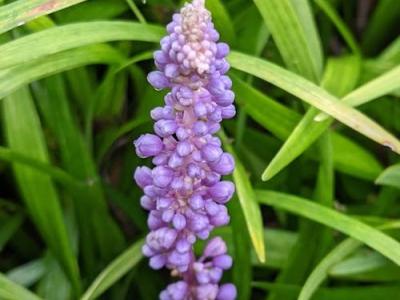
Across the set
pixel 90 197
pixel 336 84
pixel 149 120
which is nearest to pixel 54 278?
pixel 90 197

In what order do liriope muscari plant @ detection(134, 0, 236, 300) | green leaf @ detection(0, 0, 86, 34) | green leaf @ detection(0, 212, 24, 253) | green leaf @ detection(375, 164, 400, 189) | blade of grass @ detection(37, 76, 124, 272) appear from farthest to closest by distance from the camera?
green leaf @ detection(0, 212, 24, 253) < blade of grass @ detection(37, 76, 124, 272) < green leaf @ detection(375, 164, 400, 189) < green leaf @ detection(0, 0, 86, 34) < liriope muscari plant @ detection(134, 0, 236, 300)

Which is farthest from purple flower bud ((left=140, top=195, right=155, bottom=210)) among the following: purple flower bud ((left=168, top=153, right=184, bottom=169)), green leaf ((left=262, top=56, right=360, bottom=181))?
green leaf ((left=262, top=56, right=360, bottom=181))

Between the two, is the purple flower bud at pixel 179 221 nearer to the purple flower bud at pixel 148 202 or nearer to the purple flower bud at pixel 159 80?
the purple flower bud at pixel 148 202

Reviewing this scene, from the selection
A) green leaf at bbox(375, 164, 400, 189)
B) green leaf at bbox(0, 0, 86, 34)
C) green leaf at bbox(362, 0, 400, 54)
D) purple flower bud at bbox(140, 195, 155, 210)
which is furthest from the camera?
green leaf at bbox(362, 0, 400, 54)

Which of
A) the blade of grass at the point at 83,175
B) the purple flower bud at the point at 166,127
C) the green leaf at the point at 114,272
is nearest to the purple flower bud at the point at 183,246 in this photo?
the purple flower bud at the point at 166,127

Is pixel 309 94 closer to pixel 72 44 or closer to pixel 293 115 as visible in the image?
pixel 293 115

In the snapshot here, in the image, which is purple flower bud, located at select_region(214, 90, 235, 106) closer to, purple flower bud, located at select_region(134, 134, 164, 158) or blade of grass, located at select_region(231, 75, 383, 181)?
purple flower bud, located at select_region(134, 134, 164, 158)

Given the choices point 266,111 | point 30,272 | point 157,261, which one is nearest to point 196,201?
point 157,261
